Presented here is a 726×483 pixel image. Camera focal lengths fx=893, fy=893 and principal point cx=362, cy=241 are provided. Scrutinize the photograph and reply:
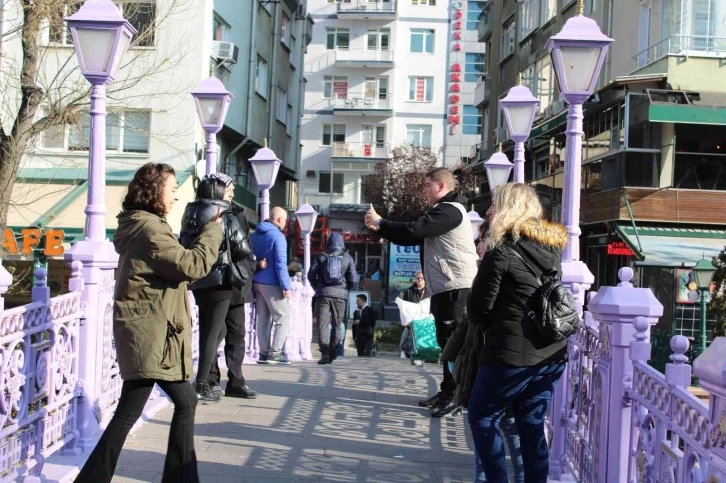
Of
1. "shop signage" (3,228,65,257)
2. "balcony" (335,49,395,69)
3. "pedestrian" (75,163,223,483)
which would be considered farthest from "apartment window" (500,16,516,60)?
"pedestrian" (75,163,223,483)

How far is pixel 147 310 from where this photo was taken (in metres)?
4.32

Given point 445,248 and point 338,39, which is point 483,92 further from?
point 445,248

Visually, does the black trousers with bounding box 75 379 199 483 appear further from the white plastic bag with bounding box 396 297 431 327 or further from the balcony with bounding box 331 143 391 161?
the balcony with bounding box 331 143 391 161

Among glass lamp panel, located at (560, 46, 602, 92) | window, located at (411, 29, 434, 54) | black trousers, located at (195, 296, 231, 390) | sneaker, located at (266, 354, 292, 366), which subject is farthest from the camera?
window, located at (411, 29, 434, 54)

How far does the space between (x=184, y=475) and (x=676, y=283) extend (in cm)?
1882

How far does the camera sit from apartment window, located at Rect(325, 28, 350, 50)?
59.4m

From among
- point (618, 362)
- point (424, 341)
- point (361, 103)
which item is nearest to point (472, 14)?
point (361, 103)

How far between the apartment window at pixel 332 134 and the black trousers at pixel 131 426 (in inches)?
2170

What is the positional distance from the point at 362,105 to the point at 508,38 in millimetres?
20906

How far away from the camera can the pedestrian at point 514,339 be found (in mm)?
4348

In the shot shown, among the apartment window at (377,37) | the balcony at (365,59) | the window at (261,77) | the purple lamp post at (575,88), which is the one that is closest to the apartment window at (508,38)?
the window at (261,77)

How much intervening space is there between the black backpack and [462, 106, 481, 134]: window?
56.7 meters

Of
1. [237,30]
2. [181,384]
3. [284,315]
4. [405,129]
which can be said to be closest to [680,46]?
[237,30]

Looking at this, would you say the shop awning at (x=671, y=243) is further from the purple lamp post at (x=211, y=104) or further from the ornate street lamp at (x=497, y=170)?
the purple lamp post at (x=211, y=104)
